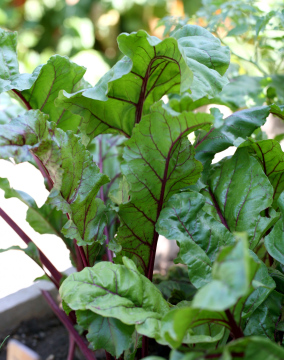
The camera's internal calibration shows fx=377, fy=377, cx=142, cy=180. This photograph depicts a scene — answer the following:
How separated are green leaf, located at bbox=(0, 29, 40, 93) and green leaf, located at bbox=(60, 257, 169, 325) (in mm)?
377

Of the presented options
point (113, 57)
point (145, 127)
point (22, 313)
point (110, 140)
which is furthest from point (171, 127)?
point (113, 57)

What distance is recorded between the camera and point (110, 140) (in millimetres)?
1084

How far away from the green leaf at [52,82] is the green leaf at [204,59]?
0.73 feet

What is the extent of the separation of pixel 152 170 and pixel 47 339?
64 cm

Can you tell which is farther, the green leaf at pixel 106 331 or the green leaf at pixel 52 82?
the green leaf at pixel 52 82

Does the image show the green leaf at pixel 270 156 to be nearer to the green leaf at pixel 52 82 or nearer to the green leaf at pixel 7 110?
the green leaf at pixel 52 82

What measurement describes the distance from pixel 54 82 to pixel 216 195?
0.40 metres

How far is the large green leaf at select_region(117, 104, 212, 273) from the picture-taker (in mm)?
618

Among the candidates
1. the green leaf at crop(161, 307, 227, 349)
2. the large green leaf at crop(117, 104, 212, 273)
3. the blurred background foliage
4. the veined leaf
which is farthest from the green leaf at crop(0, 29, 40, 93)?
the blurred background foliage

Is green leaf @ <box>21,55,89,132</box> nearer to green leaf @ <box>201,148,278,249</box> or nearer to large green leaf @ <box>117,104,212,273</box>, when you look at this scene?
large green leaf @ <box>117,104,212,273</box>

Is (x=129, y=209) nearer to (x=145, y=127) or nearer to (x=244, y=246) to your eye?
(x=145, y=127)

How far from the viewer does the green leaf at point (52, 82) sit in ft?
2.47

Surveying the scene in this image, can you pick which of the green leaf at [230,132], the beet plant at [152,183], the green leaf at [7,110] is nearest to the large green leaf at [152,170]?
the beet plant at [152,183]

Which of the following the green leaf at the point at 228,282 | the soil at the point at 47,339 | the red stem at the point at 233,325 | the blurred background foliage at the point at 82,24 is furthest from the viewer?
the blurred background foliage at the point at 82,24
